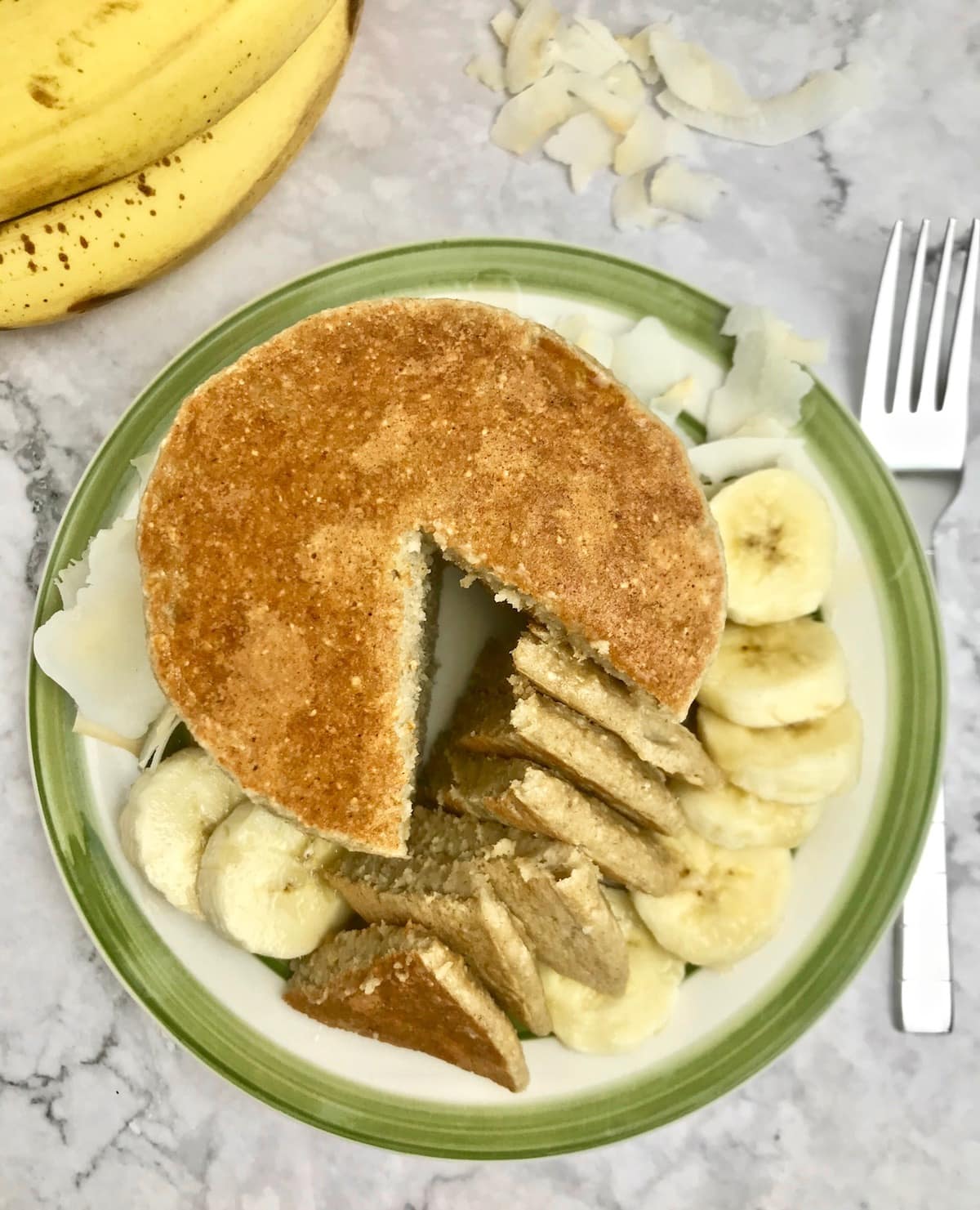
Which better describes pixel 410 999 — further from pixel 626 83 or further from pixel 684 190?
pixel 626 83

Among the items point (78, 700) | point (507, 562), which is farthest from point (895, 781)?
point (78, 700)

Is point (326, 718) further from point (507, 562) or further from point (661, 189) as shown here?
point (661, 189)

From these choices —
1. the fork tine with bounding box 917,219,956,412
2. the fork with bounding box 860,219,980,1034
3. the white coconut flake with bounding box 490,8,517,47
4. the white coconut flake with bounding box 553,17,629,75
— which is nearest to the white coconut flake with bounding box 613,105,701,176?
the white coconut flake with bounding box 553,17,629,75

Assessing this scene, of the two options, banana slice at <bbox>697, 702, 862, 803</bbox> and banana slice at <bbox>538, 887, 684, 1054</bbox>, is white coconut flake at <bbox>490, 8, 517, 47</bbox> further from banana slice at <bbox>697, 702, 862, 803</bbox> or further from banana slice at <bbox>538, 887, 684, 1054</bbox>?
banana slice at <bbox>538, 887, 684, 1054</bbox>

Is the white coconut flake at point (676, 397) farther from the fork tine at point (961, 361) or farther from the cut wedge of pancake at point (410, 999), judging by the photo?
the cut wedge of pancake at point (410, 999)

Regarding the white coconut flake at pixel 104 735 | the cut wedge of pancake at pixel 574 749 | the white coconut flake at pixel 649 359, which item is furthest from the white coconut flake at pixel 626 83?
the white coconut flake at pixel 104 735
